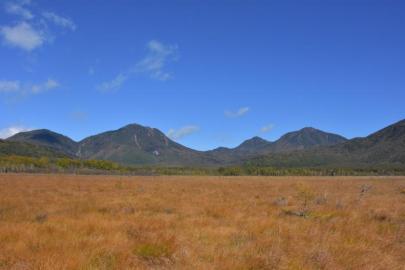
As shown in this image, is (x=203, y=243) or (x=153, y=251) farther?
(x=203, y=243)

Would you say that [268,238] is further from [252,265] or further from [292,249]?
[252,265]

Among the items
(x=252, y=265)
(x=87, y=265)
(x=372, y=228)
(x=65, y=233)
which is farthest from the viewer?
(x=372, y=228)

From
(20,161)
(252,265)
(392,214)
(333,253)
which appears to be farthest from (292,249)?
(20,161)

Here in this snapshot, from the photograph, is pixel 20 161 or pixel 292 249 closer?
pixel 292 249

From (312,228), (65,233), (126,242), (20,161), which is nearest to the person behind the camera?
(126,242)

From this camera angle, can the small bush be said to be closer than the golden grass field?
No

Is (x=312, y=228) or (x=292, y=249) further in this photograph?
(x=312, y=228)

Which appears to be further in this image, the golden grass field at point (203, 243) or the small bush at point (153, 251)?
the small bush at point (153, 251)

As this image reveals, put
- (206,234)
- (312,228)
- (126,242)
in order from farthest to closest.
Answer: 1. (312,228)
2. (206,234)
3. (126,242)

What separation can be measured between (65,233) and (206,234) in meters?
3.12

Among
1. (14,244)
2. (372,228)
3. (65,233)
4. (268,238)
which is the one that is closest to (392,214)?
(372,228)

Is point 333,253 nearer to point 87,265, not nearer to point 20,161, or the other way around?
point 87,265

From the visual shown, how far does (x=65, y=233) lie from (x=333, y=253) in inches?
219

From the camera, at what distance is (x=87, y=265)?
7027 millimetres
